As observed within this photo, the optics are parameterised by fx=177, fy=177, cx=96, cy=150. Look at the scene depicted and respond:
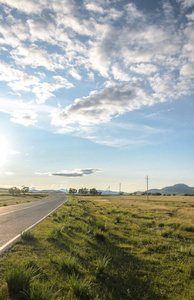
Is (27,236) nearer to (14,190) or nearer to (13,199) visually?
(13,199)

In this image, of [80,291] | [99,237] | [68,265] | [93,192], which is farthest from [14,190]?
[80,291]

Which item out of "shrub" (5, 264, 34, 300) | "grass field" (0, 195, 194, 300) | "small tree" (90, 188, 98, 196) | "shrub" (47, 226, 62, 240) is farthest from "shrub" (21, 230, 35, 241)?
"small tree" (90, 188, 98, 196)

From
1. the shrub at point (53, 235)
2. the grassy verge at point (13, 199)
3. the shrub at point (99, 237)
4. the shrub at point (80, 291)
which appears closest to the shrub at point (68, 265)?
the shrub at point (80, 291)

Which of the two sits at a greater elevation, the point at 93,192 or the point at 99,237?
A: the point at 99,237

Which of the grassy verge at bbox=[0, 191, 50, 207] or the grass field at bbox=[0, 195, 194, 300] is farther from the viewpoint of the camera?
the grassy verge at bbox=[0, 191, 50, 207]

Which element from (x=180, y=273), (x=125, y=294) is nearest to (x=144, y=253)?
(x=180, y=273)

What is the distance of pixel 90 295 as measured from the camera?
4195mm

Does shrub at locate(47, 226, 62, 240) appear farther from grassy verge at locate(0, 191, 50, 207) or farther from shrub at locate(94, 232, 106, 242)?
grassy verge at locate(0, 191, 50, 207)

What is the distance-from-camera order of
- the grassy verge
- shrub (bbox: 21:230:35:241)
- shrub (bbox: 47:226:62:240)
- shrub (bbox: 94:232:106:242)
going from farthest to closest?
the grassy verge → shrub (bbox: 94:232:106:242) → shrub (bbox: 47:226:62:240) → shrub (bbox: 21:230:35:241)

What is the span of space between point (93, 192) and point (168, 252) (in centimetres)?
16369

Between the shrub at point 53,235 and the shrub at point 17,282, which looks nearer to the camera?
the shrub at point 17,282

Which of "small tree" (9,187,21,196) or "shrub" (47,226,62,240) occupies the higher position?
"shrub" (47,226,62,240)

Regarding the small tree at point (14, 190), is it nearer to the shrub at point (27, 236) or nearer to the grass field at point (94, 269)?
the grass field at point (94, 269)

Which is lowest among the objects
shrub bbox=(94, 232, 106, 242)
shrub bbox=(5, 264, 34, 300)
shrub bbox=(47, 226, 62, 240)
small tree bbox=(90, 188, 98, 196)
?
small tree bbox=(90, 188, 98, 196)
